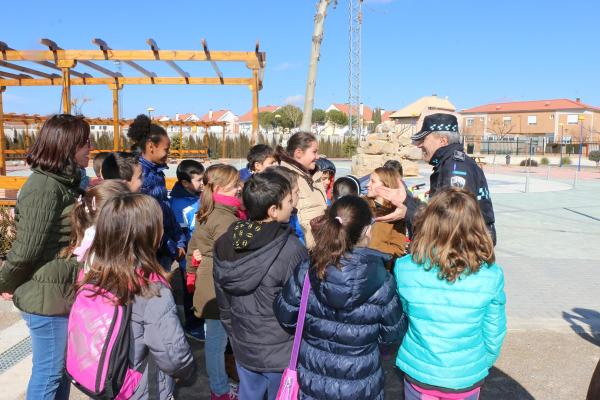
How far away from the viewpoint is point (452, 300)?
88.4 inches

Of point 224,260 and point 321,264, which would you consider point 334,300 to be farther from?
point 224,260

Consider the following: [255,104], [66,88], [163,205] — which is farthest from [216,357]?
[66,88]

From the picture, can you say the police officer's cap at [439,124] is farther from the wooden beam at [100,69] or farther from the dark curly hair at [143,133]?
the wooden beam at [100,69]

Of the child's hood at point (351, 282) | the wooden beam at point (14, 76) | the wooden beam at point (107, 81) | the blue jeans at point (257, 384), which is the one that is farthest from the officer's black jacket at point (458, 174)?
the wooden beam at point (14, 76)

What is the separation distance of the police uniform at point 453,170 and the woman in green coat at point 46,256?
2.10 meters

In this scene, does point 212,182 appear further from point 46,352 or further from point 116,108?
point 116,108

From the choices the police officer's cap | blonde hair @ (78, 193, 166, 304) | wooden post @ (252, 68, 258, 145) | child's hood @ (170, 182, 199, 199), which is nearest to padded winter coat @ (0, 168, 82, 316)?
blonde hair @ (78, 193, 166, 304)

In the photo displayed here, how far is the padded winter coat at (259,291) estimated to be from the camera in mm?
2389

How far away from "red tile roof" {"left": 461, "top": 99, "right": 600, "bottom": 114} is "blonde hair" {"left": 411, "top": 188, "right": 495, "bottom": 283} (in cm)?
8030

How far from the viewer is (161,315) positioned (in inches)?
81.6

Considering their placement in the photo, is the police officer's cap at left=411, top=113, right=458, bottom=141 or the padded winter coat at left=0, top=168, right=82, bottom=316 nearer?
the padded winter coat at left=0, top=168, right=82, bottom=316

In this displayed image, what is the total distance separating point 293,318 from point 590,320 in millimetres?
4035

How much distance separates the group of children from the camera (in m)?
2.10

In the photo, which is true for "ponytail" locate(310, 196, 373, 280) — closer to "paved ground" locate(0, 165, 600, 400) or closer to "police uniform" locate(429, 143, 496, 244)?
"police uniform" locate(429, 143, 496, 244)
